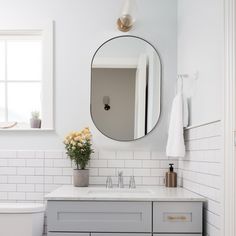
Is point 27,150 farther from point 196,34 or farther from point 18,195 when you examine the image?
point 196,34

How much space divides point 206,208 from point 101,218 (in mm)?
645

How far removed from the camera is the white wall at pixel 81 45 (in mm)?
3588

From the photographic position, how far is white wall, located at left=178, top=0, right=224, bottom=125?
→ 2467mm

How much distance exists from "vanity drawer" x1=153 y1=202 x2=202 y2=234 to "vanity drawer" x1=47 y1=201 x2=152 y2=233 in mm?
55

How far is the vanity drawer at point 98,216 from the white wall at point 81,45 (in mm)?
915

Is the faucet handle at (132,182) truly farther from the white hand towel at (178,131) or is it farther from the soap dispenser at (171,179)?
the white hand towel at (178,131)

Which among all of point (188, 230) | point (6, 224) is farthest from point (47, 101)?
point (188, 230)

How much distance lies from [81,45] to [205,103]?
4.37ft

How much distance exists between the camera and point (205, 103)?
8.94ft

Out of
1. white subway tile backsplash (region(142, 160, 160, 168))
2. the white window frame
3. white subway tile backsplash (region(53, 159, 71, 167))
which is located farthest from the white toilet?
white subway tile backsplash (region(142, 160, 160, 168))

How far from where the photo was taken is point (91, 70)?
141 inches

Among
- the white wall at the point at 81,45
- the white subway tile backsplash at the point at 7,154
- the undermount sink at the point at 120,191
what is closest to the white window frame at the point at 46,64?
the white wall at the point at 81,45

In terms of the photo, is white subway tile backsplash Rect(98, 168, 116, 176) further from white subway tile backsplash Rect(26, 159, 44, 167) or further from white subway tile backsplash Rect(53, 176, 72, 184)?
white subway tile backsplash Rect(26, 159, 44, 167)

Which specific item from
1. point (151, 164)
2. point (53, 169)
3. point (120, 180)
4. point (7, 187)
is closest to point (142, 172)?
point (151, 164)
